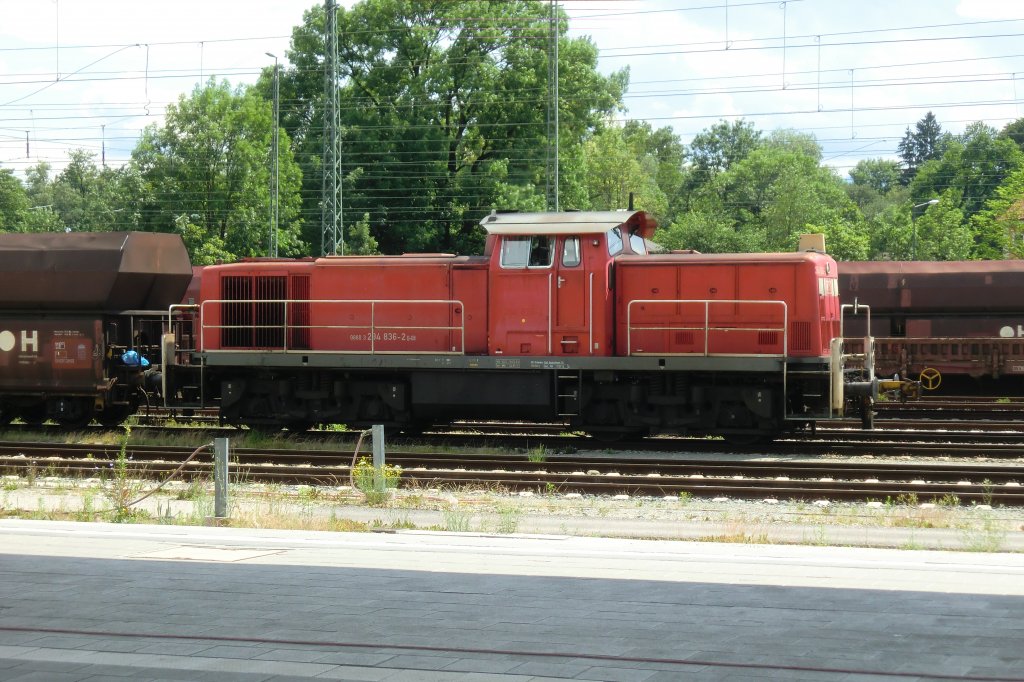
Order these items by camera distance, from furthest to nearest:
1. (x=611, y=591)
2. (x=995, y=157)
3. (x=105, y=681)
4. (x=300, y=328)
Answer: (x=995, y=157)
(x=300, y=328)
(x=611, y=591)
(x=105, y=681)

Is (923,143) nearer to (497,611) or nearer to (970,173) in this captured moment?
(970,173)

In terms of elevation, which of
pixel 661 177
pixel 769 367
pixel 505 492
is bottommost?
pixel 505 492

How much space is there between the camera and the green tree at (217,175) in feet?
162

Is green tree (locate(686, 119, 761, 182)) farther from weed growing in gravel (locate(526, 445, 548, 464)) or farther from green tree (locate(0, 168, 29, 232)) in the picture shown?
weed growing in gravel (locate(526, 445, 548, 464))

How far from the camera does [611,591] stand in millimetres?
7562

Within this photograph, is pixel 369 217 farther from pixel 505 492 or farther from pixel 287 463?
pixel 505 492

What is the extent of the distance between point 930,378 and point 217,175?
1426 inches

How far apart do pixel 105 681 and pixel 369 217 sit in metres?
43.7

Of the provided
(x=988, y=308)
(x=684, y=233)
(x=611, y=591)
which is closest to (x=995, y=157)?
(x=684, y=233)

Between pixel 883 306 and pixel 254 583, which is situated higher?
pixel 883 306

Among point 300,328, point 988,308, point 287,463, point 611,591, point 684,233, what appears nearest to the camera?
point 611,591

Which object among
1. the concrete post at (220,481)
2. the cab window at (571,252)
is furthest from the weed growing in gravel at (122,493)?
the cab window at (571,252)

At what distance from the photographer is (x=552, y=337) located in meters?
17.7

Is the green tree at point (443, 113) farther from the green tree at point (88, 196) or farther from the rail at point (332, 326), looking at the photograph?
the rail at point (332, 326)
